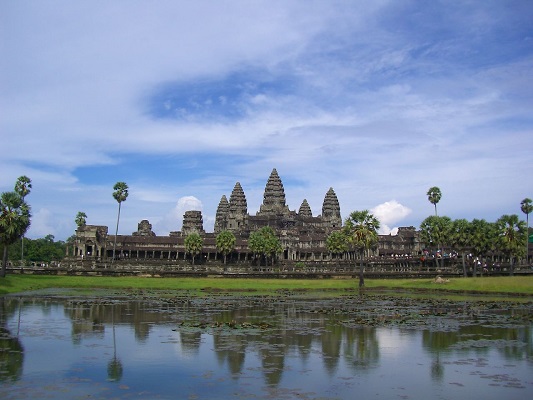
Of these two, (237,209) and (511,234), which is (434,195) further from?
(237,209)

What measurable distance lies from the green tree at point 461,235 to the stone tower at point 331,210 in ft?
338

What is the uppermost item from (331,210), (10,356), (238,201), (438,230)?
(238,201)

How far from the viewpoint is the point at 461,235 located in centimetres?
8844

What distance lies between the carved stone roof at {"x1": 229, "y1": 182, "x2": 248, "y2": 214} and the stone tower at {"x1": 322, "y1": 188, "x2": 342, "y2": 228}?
1075 inches

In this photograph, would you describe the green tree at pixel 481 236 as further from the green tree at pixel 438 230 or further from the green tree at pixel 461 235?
the green tree at pixel 438 230

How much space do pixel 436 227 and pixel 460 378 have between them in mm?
76627

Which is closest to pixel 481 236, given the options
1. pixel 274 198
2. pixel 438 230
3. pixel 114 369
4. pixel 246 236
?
pixel 438 230

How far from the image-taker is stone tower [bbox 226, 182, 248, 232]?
186 meters

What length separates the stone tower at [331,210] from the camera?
194375 millimetres

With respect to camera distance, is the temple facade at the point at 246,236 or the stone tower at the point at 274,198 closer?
the temple facade at the point at 246,236

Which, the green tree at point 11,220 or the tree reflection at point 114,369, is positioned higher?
the green tree at point 11,220

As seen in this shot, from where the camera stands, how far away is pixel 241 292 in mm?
63406

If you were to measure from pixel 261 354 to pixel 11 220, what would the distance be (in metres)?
51.1

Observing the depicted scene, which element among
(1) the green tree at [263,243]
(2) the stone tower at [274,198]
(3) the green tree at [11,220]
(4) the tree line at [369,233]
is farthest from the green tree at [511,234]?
(2) the stone tower at [274,198]
